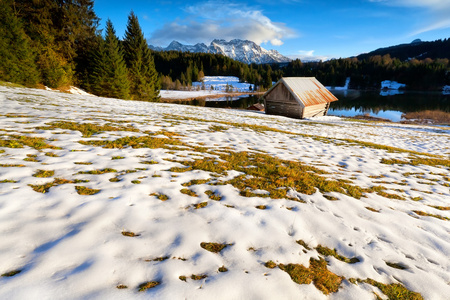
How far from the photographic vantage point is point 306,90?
28.8 meters

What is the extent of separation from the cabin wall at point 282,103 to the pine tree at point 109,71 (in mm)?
23101

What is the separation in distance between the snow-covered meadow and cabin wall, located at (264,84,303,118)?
21.1m

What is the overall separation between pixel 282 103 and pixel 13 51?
33259 millimetres

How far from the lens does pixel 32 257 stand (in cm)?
236

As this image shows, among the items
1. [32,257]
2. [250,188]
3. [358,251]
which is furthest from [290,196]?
[32,257]

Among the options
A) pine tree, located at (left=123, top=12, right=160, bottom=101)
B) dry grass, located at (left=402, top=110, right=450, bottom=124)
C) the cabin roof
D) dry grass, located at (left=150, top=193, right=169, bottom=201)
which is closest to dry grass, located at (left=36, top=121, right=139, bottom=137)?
dry grass, located at (left=150, top=193, right=169, bottom=201)

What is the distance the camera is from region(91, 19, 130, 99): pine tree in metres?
29.4

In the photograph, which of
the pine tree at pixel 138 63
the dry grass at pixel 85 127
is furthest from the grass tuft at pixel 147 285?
the pine tree at pixel 138 63

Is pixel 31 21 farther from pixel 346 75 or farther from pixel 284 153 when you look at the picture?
pixel 346 75

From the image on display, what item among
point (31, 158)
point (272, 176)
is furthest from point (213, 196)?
point (31, 158)

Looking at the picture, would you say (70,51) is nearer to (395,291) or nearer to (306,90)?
(306,90)

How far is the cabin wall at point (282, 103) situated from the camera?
88.0 feet

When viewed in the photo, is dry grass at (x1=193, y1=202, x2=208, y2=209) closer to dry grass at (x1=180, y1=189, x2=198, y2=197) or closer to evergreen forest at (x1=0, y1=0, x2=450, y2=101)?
dry grass at (x1=180, y1=189, x2=198, y2=197)

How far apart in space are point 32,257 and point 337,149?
11.6 m
